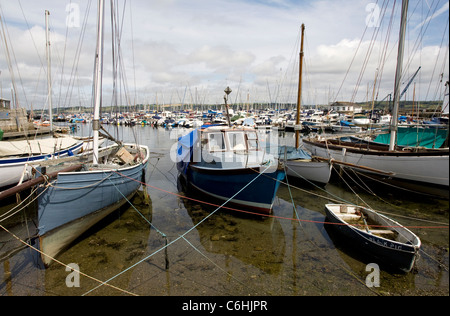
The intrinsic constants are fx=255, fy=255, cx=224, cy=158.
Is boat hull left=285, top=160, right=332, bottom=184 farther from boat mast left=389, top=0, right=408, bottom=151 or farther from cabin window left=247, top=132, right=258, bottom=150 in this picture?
cabin window left=247, top=132, right=258, bottom=150

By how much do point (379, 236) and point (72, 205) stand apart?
31.3ft

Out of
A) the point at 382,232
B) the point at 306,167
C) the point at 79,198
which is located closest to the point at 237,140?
the point at 306,167

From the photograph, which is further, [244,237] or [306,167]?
[306,167]

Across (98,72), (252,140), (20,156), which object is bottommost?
(20,156)

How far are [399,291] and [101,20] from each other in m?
12.4

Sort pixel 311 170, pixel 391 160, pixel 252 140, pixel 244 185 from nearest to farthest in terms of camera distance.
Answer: pixel 244 185, pixel 391 160, pixel 252 140, pixel 311 170

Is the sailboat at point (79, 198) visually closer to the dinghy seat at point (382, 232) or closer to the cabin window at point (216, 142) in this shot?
the cabin window at point (216, 142)

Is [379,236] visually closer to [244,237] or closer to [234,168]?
[244,237]

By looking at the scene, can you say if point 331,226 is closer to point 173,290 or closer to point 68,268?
point 173,290

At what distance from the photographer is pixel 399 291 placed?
6.35m

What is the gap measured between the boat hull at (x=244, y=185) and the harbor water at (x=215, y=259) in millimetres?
629

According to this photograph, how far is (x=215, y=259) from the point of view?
7855mm

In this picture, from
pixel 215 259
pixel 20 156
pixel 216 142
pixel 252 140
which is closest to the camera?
pixel 215 259

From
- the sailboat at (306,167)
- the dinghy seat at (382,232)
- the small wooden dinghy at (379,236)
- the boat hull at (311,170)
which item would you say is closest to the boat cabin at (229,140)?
the sailboat at (306,167)
